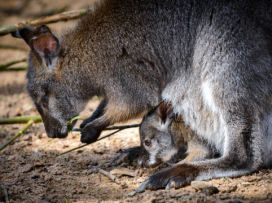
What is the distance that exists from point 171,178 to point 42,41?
2.14m

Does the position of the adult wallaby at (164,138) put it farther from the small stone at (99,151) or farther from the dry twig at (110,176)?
the small stone at (99,151)

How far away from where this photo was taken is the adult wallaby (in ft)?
13.5

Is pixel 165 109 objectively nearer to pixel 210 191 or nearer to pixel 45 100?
pixel 210 191

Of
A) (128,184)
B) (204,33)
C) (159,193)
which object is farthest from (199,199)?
(204,33)

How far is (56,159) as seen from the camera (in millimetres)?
4332

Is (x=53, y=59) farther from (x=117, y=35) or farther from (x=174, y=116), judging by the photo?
(x=174, y=116)

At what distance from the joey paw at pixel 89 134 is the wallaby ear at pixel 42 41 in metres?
0.94

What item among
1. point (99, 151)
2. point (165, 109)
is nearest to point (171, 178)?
point (165, 109)

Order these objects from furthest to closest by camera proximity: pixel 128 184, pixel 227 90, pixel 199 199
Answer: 1. pixel 128 184
2. pixel 227 90
3. pixel 199 199


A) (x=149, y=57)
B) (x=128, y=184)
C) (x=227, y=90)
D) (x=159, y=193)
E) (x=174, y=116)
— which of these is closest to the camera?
(x=159, y=193)

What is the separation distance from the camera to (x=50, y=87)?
159 inches

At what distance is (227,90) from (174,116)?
3.27 ft

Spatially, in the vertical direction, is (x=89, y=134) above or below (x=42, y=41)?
below

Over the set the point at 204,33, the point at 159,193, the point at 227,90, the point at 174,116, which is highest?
the point at 204,33
